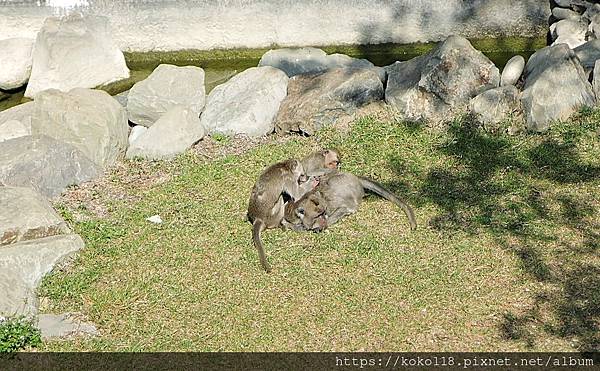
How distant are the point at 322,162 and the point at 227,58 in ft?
13.6

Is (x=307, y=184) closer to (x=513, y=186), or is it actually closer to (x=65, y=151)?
(x=513, y=186)

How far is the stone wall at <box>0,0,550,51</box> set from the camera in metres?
11.9

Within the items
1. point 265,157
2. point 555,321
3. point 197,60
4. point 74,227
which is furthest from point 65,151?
point 555,321

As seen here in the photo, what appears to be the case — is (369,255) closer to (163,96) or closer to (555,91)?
(555,91)

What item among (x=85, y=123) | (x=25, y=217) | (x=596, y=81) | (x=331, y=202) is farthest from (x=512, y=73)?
(x=25, y=217)

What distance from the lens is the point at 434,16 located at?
1198 centimetres

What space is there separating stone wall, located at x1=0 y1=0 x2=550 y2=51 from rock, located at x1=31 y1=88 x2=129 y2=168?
2769mm

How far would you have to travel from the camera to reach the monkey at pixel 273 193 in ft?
26.1

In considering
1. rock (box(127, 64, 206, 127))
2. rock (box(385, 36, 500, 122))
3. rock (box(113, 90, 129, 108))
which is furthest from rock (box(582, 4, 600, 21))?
rock (box(113, 90, 129, 108))

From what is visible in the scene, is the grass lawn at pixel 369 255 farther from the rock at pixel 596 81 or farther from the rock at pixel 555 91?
the rock at pixel 596 81

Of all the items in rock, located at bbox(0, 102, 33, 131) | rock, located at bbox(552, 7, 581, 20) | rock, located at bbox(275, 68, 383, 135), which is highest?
rock, located at bbox(552, 7, 581, 20)

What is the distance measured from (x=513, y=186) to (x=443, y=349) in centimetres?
247

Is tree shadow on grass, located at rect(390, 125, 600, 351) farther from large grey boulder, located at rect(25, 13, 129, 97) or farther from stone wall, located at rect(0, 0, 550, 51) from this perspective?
large grey boulder, located at rect(25, 13, 129, 97)

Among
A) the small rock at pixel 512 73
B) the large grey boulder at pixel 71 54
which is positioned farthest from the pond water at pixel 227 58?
the small rock at pixel 512 73
